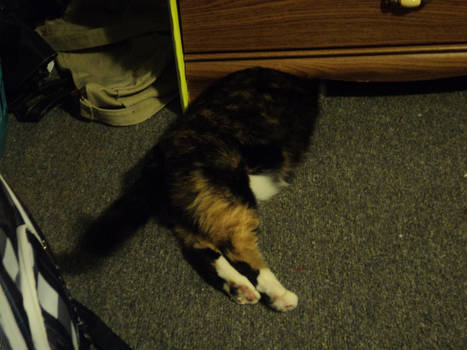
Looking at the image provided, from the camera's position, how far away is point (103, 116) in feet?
3.74

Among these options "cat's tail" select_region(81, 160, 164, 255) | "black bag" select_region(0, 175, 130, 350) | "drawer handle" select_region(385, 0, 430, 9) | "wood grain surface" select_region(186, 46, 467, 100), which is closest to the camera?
"black bag" select_region(0, 175, 130, 350)

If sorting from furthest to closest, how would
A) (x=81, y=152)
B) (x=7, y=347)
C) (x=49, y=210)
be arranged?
(x=81, y=152)
(x=49, y=210)
(x=7, y=347)

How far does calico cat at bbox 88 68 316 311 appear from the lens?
2.52ft

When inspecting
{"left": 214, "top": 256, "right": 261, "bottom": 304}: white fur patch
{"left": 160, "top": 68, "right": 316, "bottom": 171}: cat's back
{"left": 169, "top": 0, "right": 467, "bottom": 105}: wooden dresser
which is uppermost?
{"left": 169, "top": 0, "right": 467, "bottom": 105}: wooden dresser

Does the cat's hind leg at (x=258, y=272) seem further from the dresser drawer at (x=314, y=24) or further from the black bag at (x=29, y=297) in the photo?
the dresser drawer at (x=314, y=24)

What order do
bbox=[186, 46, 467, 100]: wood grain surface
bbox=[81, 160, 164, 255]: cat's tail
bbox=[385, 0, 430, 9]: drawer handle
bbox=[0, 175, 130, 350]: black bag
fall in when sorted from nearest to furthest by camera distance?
1. bbox=[0, 175, 130, 350]: black bag
2. bbox=[81, 160, 164, 255]: cat's tail
3. bbox=[385, 0, 430, 9]: drawer handle
4. bbox=[186, 46, 467, 100]: wood grain surface

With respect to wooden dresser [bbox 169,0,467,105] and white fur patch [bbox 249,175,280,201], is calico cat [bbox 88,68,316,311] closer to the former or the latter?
white fur patch [bbox 249,175,280,201]

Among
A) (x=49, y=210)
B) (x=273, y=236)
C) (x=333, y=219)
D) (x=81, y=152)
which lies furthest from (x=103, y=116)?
(x=333, y=219)

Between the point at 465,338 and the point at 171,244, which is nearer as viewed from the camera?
the point at 465,338

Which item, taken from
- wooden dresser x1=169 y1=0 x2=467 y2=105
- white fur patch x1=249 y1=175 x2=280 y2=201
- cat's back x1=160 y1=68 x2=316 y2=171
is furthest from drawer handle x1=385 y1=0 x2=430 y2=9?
white fur patch x1=249 y1=175 x2=280 y2=201

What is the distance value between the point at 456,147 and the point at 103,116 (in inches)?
42.5

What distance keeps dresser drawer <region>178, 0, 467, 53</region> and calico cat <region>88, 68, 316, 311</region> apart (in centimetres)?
15

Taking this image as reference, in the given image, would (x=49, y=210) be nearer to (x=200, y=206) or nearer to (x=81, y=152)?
(x=81, y=152)

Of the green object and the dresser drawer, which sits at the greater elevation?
the dresser drawer
